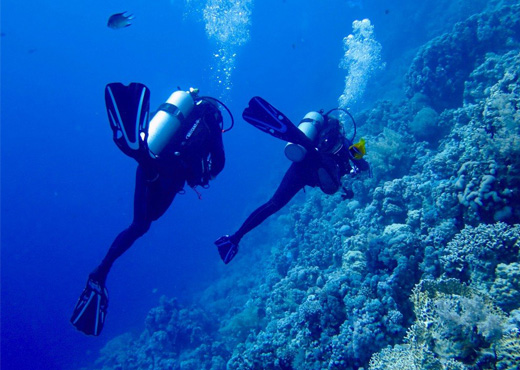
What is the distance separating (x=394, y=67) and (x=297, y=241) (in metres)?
21.2

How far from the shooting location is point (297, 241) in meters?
11.9

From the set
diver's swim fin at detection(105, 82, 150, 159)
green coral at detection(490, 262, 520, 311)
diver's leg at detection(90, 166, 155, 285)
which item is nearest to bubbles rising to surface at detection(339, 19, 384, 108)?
green coral at detection(490, 262, 520, 311)

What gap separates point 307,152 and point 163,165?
82.6 inches

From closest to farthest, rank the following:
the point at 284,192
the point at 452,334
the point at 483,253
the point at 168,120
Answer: the point at 452,334, the point at 483,253, the point at 168,120, the point at 284,192

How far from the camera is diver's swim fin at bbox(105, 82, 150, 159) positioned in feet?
11.1

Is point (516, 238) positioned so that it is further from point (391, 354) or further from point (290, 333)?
point (290, 333)

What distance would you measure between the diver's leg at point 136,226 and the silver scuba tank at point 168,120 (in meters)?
0.47

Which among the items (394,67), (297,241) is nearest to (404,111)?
(297,241)

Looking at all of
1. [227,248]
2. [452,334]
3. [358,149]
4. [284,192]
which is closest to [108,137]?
[227,248]

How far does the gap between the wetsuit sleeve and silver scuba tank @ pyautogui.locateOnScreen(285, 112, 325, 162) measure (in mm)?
1139

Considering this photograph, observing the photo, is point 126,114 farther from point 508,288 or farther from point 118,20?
point 118,20

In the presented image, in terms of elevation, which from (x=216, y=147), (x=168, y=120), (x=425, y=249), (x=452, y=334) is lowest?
(x=452, y=334)

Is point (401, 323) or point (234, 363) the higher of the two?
point (234, 363)

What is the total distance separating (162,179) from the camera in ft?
13.5
